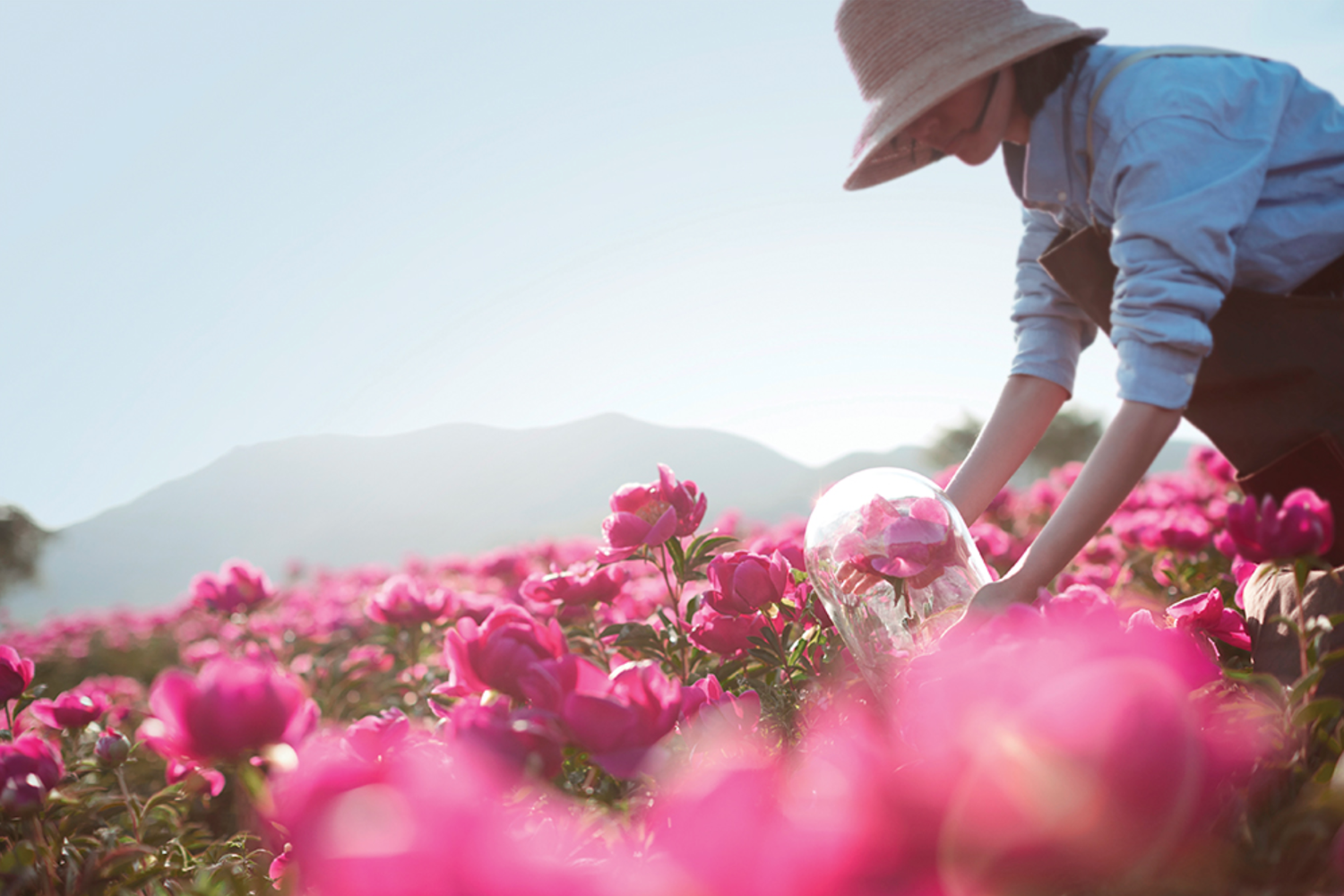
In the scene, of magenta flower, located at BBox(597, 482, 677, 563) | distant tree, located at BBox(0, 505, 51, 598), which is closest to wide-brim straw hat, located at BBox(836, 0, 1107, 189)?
magenta flower, located at BBox(597, 482, 677, 563)

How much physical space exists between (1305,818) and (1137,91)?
3.94ft

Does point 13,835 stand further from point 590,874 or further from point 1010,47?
point 1010,47

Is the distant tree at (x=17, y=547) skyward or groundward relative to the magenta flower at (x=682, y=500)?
groundward

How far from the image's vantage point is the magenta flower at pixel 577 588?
4.58 ft

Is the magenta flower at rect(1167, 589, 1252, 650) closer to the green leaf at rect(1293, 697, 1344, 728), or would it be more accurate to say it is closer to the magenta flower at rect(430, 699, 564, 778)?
the green leaf at rect(1293, 697, 1344, 728)

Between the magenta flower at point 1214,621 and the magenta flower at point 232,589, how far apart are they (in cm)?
244

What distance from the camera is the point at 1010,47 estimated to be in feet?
4.18

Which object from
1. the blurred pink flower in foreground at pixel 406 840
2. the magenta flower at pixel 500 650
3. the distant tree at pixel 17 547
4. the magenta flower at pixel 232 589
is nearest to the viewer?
the blurred pink flower in foreground at pixel 406 840

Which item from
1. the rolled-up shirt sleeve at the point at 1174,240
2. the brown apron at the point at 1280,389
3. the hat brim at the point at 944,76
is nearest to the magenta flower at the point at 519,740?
the rolled-up shirt sleeve at the point at 1174,240

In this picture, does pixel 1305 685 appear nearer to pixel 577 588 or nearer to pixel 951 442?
pixel 577 588

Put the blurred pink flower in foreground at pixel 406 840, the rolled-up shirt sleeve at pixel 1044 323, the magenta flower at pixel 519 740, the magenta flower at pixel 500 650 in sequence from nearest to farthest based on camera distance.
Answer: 1. the blurred pink flower in foreground at pixel 406 840
2. the magenta flower at pixel 519 740
3. the magenta flower at pixel 500 650
4. the rolled-up shirt sleeve at pixel 1044 323

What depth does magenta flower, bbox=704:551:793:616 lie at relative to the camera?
1098 mm

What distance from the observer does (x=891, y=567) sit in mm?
1204

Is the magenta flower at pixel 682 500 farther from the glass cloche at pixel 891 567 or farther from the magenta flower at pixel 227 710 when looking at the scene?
the magenta flower at pixel 227 710
